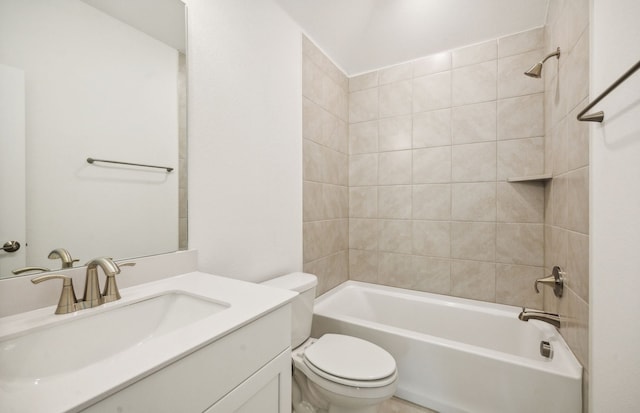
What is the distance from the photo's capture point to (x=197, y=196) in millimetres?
1148

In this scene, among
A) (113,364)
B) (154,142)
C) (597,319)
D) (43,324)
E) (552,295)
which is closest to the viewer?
(113,364)

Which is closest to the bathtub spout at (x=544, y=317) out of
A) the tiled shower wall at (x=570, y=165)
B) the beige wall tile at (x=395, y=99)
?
the tiled shower wall at (x=570, y=165)

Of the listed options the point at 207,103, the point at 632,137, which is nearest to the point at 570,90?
the point at 632,137

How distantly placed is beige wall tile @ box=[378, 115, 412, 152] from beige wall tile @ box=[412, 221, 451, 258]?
2.12ft

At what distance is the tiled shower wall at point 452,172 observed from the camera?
1.78m

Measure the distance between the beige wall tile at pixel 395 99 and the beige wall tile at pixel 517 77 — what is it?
61 centimetres

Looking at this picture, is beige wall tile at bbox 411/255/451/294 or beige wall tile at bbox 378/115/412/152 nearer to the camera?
beige wall tile at bbox 411/255/451/294

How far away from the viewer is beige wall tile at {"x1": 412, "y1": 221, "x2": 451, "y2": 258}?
2018 mm

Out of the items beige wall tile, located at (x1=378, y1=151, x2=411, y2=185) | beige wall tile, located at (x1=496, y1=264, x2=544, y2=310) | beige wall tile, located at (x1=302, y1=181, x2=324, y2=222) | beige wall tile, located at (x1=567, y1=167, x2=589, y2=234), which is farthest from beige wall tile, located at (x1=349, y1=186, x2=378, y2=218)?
beige wall tile, located at (x1=567, y1=167, x2=589, y2=234)

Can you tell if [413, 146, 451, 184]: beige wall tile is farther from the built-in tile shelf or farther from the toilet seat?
the toilet seat

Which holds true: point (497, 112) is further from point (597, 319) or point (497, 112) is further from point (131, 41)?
point (131, 41)

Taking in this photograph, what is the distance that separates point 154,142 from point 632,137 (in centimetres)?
158

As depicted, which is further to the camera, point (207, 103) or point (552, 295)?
point (552, 295)

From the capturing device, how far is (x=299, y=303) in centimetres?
138
